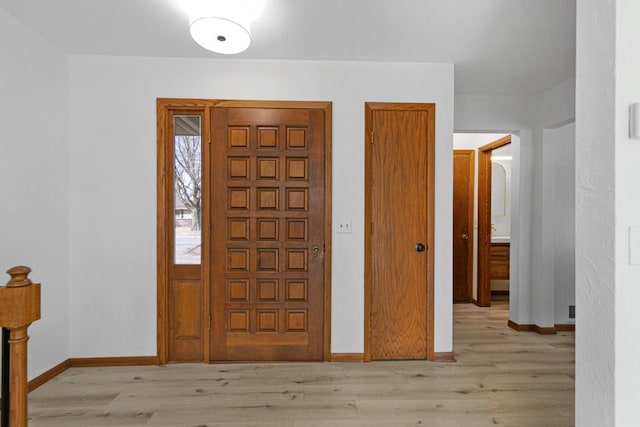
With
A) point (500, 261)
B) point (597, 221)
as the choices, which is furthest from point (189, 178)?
point (500, 261)

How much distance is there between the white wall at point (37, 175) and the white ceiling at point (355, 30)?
19cm

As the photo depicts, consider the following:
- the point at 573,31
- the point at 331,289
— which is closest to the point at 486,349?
the point at 331,289

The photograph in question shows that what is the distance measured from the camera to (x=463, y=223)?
5137 mm

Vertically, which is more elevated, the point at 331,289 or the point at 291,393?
the point at 331,289

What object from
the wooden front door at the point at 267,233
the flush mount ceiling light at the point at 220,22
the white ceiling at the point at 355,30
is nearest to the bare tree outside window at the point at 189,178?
the wooden front door at the point at 267,233

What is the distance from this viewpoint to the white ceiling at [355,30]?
2152mm

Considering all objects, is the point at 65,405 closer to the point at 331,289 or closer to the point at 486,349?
the point at 331,289

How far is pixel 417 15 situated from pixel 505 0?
48 centimetres

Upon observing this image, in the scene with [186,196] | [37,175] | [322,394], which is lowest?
[322,394]

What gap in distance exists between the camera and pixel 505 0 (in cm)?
207

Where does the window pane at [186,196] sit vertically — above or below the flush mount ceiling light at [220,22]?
below
